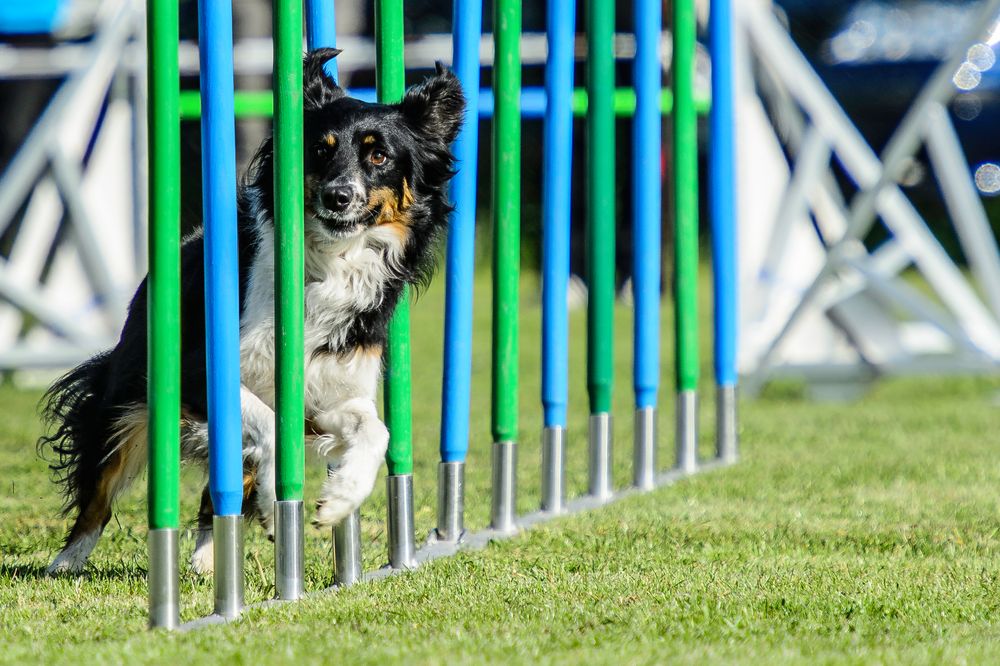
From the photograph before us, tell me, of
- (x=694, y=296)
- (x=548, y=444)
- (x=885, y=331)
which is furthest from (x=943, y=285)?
(x=548, y=444)

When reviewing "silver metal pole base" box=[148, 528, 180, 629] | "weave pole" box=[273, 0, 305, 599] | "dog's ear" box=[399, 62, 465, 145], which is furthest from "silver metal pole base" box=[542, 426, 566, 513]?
"silver metal pole base" box=[148, 528, 180, 629]

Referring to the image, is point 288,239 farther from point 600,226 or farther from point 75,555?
point 600,226

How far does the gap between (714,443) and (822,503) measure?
1.46m

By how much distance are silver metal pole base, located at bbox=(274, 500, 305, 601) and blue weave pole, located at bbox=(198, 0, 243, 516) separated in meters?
0.25

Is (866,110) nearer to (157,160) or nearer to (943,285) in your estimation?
(943,285)

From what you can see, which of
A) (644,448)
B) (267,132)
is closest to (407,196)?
(644,448)

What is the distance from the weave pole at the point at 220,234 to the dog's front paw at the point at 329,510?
1.14 ft

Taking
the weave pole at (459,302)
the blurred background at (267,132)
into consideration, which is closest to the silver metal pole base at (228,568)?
the weave pole at (459,302)

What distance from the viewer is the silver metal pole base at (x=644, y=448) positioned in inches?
199

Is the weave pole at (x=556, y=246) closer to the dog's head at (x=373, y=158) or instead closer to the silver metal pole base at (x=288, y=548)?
the dog's head at (x=373, y=158)

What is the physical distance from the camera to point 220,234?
115 inches

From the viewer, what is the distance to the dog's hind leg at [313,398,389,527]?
10.7 feet

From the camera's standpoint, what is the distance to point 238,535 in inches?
118

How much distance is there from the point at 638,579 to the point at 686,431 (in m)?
2.07
